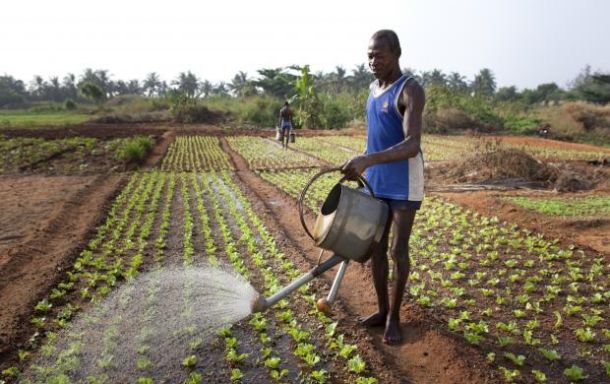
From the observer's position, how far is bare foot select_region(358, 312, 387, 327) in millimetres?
3746

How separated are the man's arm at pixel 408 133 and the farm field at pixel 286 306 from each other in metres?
1.42

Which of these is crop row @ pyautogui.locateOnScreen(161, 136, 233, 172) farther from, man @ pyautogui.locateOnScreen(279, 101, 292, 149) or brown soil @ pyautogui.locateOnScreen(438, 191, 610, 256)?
brown soil @ pyautogui.locateOnScreen(438, 191, 610, 256)

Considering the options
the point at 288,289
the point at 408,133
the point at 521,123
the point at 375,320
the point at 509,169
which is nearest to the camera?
the point at 408,133

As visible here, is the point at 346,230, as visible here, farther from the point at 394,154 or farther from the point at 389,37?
the point at 389,37

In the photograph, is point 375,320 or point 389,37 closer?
point 389,37

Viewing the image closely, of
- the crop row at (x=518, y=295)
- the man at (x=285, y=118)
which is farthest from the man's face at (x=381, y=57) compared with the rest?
the man at (x=285, y=118)

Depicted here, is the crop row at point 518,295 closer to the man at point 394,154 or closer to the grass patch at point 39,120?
the man at point 394,154

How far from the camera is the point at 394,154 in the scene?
2.83m

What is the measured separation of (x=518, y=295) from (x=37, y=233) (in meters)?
6.11

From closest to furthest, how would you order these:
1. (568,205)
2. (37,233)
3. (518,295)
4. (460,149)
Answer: (518,295)
(37,233)
(568,205)
(460,149)

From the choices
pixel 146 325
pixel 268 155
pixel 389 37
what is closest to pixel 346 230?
pixel 389 37

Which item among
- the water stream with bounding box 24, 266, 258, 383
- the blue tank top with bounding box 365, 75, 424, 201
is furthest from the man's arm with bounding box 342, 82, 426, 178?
the water stream with bounding box 24, 266, 258, 383

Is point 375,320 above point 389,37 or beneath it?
beneath

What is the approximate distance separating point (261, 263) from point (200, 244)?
1232 millimetres
